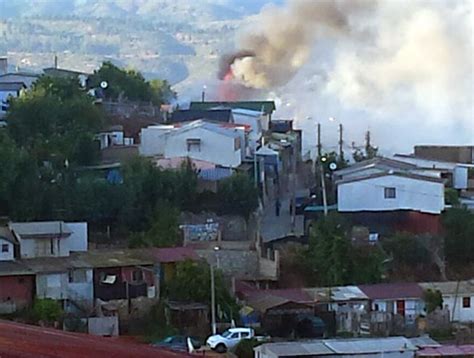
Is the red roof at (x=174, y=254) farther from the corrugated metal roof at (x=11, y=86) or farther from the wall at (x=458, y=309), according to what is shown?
the corrugated metal roof at (x=11, y=86)

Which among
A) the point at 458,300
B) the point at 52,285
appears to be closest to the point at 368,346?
the point at 458,300

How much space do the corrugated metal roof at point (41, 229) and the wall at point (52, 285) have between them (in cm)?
61

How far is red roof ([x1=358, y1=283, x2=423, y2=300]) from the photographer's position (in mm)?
9391

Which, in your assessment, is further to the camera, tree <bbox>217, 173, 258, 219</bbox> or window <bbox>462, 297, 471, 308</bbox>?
tree <bbox>217, 173, 258, 219</bbox>

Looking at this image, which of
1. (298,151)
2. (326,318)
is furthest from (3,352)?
(298,151)

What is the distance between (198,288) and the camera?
9.09 m

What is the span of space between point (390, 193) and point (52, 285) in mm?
3898

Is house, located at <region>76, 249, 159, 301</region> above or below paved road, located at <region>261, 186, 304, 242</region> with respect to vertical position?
below

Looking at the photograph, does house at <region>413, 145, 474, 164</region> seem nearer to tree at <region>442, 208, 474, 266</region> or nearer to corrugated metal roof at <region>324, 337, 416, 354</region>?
tree at <region>442, 208, 474, 266</region>

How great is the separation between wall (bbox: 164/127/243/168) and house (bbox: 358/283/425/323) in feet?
12.2

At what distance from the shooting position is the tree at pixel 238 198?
11.3 meters

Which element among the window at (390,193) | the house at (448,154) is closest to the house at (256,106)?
the house at (448,154)

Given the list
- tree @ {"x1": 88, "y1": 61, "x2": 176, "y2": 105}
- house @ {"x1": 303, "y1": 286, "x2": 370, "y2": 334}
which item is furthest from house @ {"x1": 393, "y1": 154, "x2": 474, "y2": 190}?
tree @ {"x1": 88, "y1": 61, "x2": 176, "y2": 105}

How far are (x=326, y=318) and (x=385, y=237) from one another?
1843 millimetres
